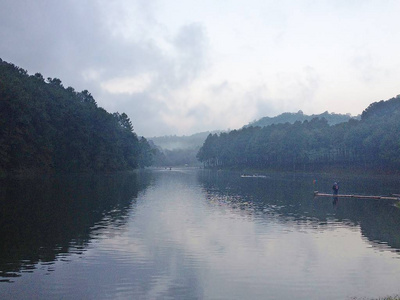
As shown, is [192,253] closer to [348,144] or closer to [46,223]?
[46,223]

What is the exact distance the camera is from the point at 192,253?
23.3 meters

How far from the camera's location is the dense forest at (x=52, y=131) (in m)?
85.2

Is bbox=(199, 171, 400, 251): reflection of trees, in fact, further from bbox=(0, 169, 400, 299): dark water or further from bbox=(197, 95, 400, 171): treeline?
bbox=(197, 95, 400, 171): treeline

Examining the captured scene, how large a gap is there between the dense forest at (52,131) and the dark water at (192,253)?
49.2 metres

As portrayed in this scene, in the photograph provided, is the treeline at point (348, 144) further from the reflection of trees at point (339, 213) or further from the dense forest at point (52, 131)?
the reflection of trees at point (339, 213)

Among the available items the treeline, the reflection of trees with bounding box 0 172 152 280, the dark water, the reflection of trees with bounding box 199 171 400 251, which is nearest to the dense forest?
the reflection of trees with bounding box 0 172 152 280

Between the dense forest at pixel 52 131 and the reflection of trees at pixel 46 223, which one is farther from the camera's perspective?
the dense forest at pixel 52 131

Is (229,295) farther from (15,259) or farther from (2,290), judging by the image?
(15,259)

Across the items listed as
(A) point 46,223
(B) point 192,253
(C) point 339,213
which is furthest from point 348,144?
(B) point 192,253

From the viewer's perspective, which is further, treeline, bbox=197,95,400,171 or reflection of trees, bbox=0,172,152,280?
treeline, bbox=197,95,400,171

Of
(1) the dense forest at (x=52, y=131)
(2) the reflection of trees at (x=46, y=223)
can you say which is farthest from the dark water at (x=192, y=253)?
(1) the dense forest at (x=52, y=131)

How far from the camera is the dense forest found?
85188 millimetres

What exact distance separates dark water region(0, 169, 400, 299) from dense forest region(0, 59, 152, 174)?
49232 millimetres

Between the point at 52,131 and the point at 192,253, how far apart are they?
9232cm
